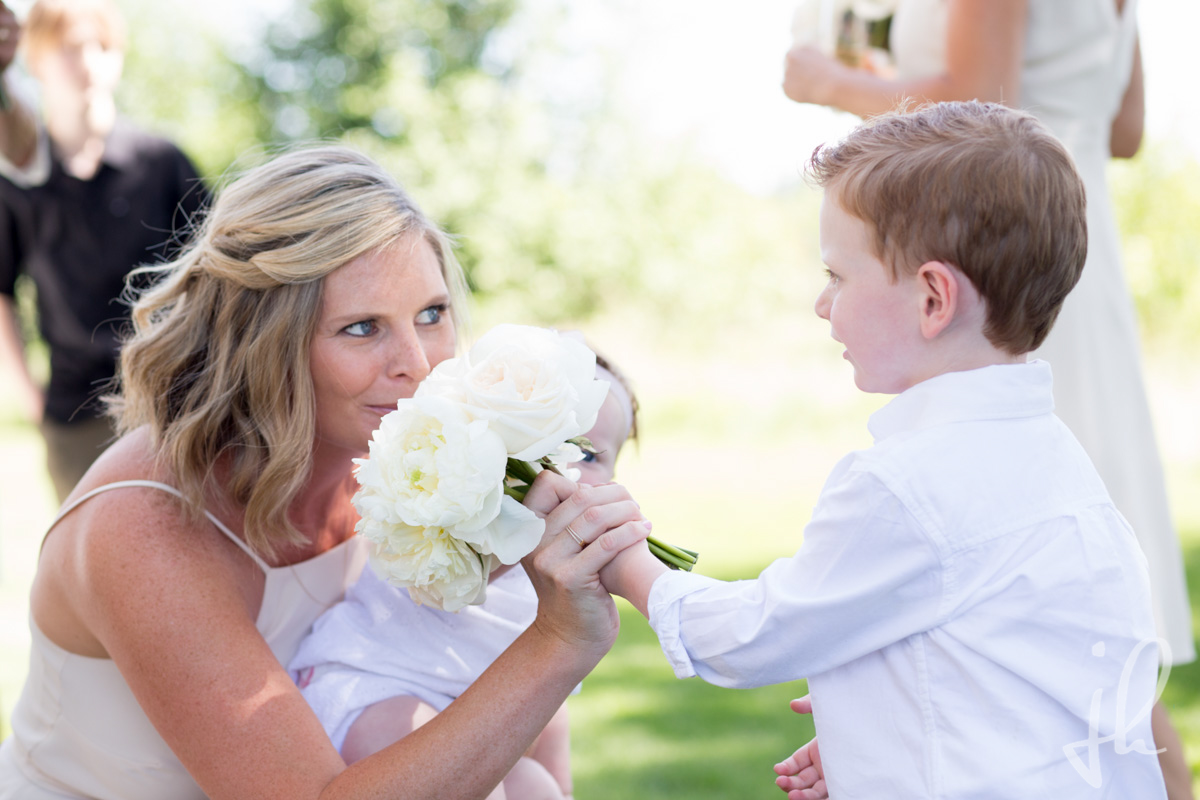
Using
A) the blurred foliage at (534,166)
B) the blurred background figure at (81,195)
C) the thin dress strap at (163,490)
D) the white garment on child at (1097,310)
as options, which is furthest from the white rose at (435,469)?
the blurred foliage at (534,166)

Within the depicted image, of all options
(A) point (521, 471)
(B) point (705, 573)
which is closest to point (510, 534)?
(A) point (521, 471)

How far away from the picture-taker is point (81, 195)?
4.37m

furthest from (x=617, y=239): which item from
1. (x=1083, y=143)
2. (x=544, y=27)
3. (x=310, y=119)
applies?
(x=1083, y=143)

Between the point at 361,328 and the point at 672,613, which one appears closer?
the point at 672,613

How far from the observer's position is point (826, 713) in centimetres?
169

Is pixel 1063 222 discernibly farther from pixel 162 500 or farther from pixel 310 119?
pixel 310 119

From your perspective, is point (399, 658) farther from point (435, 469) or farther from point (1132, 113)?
point (1132, 113)

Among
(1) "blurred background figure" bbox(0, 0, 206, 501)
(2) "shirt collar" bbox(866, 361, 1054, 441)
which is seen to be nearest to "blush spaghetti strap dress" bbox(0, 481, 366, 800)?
(2) "shirt collar" bbox(866, 361, 1054, 441)

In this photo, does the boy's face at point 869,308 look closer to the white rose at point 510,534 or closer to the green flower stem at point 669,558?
the green flower stem at point 669,558

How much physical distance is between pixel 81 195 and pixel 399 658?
10.2 feet

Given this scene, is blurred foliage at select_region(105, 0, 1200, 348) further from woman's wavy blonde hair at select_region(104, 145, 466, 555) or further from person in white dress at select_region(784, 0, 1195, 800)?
woman's wavy blonde hair at select_region(104, 145, 466, 555)

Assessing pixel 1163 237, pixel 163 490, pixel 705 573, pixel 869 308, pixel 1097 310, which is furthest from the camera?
pixel 1163 237

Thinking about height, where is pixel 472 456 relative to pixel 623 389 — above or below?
above

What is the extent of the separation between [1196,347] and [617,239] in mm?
9287
